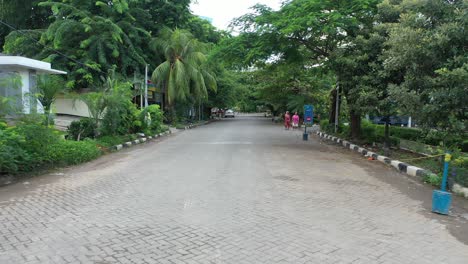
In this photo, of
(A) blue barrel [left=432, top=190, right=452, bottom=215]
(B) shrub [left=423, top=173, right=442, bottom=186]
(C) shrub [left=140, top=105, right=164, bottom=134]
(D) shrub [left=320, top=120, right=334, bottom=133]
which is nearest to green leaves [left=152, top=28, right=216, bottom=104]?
(C) shrub [left=140, top=105, right=164, bottom=134]

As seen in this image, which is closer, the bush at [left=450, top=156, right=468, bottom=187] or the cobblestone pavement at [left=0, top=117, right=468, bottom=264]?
the cobblestone pavement at [left=0, top=117, right=468, bottom=264]

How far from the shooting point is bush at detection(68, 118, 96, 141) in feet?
46.2

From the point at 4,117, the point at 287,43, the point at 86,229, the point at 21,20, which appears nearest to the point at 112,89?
the point at 4,117

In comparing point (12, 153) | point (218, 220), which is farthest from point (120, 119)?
point (218, 220)

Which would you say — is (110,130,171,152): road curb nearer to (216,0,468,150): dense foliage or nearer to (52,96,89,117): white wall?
(216,0,468,150): dense foliage

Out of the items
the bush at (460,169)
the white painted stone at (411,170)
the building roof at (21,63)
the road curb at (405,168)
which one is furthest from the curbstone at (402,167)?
the building roof at (21,63)

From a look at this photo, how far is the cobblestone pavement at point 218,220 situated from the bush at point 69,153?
85 centimetres

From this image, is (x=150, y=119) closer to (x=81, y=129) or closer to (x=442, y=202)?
(x=81, y=129)

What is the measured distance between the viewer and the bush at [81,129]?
1409 centimetres

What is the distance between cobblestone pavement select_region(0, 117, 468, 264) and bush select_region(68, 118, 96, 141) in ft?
18.4

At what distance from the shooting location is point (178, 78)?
2445 centimetres

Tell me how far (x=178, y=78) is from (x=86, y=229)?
20475 millimetres

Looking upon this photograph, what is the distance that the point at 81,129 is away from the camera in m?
14.2

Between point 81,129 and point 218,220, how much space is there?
36.3 feet
